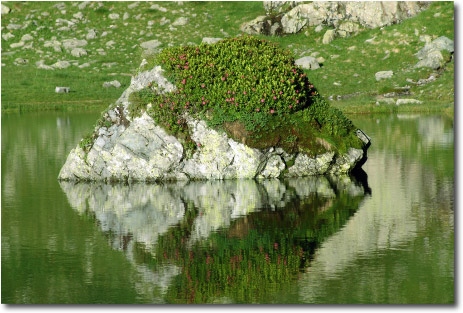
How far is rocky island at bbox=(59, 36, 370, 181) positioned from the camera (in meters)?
27.2

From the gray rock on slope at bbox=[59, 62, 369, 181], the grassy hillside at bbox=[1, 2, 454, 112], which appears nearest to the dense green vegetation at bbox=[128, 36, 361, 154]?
the gray rock on slope at bbox=[59, 62, 369, 181]

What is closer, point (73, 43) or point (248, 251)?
point (248, 251)

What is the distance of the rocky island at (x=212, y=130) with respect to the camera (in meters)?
27.2

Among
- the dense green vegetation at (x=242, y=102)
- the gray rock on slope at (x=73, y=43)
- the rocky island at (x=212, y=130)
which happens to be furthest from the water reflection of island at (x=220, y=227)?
the gray rock on slope at (x=73, y=43)

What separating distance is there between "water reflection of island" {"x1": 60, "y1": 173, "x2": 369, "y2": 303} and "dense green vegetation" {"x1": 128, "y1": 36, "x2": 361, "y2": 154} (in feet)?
4.65

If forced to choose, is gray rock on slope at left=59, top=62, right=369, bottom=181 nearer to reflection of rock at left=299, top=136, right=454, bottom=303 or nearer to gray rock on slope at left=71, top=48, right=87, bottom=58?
reflection of rock at left=299, top=136, right=454, bottom=303

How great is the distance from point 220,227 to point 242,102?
759 cm

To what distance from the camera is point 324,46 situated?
76.4m

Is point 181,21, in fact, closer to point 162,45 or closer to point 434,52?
point 162,45

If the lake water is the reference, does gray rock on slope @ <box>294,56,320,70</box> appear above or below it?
above

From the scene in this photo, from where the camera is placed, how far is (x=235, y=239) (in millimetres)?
19312

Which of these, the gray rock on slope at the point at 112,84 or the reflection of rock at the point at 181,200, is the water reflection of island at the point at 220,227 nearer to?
the reflection of rock at the point at 181,200

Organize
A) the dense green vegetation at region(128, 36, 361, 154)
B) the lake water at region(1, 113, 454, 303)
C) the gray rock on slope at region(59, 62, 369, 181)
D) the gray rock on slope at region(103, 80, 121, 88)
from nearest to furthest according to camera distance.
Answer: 1. the lake water at region(1, 113, 454, 303)
2. the gray rock on slope at region(59, 62, 369, 181)
3. the dense green vegetation at region(128, 36, 361, 154)
4. the gray rock on slope at region(103, 80, 121, 88)

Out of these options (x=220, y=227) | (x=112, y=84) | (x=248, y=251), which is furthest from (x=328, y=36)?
(x=248, y=251)
